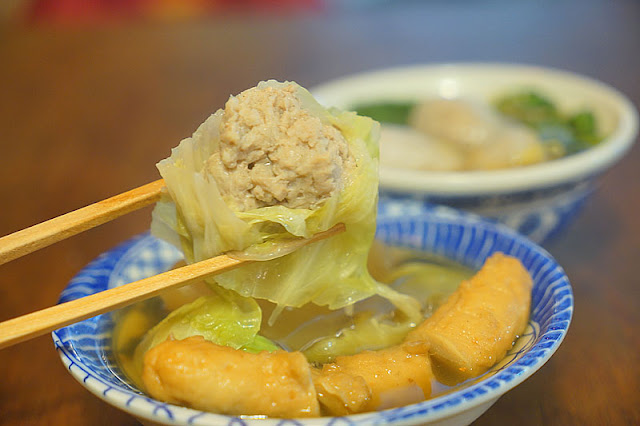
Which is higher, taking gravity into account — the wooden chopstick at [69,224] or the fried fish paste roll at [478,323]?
the wooden chopstick at [69,224]

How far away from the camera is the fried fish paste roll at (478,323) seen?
1.47m

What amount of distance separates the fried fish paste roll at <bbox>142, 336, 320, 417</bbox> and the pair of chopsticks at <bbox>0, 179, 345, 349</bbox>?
0.45 ft

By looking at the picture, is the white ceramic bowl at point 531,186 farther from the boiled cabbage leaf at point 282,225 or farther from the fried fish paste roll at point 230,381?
the fried fish paste roll at point 230,381

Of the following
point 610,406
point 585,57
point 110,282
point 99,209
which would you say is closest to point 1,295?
point 110,282

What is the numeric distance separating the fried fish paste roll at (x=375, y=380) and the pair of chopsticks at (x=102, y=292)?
11.7 inches

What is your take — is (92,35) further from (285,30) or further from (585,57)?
(585,57)

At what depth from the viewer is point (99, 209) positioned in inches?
58.5

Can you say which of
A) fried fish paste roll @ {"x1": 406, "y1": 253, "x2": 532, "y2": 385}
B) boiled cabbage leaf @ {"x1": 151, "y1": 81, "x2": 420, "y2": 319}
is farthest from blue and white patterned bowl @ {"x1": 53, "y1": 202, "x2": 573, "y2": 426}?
boiled cabbage leaf @ {"x1": 151, "y1": 81, "x2": 420, "y2": 319}

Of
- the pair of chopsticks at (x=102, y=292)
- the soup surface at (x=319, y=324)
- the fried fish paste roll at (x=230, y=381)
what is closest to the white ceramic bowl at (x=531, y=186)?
the soup surface at (x=319, y=324)

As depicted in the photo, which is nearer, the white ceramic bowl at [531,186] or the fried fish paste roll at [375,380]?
the fried fish paste roll at [375,380]

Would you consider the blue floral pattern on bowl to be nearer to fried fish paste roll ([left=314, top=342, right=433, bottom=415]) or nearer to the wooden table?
the wooden table

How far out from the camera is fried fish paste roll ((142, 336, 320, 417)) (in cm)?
124

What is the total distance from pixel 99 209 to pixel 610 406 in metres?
1.39

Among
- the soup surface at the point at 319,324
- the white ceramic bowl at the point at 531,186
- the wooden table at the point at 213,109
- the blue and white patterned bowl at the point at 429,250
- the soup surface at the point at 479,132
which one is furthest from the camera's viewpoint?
the soup surface at the point at 479,132
